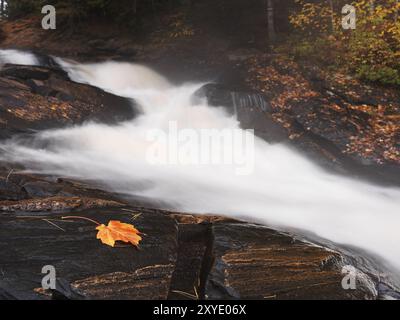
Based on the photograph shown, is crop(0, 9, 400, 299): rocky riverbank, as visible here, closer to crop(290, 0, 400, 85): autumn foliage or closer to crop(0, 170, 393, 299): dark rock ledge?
crop(0, 170, 393, 299): dark rock ledge

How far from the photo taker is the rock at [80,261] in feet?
9.96

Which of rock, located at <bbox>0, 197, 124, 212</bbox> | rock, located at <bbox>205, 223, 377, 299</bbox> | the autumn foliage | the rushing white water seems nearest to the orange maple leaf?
rock, located at <bbox>0, 197, 124, 212</bbox>

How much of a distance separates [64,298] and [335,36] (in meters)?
11.4

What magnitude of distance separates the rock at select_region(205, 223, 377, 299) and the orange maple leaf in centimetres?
85

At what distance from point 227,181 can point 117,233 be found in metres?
3.71

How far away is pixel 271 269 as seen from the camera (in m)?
3.60

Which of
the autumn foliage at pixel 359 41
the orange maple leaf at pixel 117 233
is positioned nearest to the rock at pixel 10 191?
the orange maple leaf at pixel 117 233

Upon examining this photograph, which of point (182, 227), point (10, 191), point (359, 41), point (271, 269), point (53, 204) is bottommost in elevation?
point (271, 269)

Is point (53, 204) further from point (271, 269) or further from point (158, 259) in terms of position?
point (271, 269)

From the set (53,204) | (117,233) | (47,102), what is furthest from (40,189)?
(47,102)

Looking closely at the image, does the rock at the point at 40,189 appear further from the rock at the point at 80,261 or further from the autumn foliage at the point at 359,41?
the autumn foliage at the point at 359,41

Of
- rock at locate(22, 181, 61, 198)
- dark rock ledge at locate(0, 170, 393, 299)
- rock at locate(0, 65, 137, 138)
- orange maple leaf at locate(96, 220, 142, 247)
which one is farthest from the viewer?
rock at locate(0, 65, 137, 138)

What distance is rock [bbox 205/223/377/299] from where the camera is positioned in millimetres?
3279
